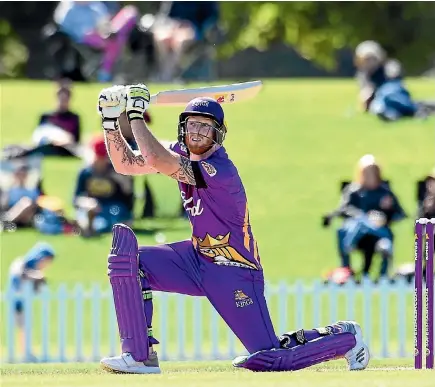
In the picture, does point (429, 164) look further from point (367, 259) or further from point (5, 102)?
point (5, 102)

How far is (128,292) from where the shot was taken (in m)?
8.10

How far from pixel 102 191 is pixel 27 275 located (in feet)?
7.66

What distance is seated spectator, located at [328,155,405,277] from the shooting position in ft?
46.3

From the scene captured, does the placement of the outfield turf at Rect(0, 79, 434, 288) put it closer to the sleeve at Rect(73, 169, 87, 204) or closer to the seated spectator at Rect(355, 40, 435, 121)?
the seated spectator at Rect(355, 40, 435, 121)

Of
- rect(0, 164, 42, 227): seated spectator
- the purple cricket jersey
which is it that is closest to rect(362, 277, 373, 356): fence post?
rect(0, 164, 42, 227): seated spectator

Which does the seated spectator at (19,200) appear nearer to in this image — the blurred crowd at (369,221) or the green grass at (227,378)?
the blurred crowd at (369,221)

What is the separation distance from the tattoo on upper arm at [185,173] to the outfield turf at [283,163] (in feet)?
23.3

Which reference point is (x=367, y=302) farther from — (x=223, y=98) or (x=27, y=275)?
(x=223, y=98)

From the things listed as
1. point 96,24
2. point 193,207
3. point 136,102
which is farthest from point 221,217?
point 96,24

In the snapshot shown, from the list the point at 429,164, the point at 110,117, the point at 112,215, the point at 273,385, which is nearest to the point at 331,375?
the point at 273,385

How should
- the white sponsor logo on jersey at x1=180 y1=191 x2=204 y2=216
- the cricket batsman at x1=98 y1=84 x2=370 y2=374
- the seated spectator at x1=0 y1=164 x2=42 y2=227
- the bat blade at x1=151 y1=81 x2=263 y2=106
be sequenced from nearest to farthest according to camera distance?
the cricket batsman at x1=98 y1=84 x2=370 y2=374
the white sponsor logo on jersey at x1=180 y1=191 x2=204 y2=216
the bat blade at x1=151 y1=81 x2=263 y2=106
the seated spectator at x1=0 y1=164 x2=42 y2=227

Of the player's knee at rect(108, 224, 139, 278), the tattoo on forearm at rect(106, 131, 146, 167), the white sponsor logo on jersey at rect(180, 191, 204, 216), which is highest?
the tattoo on forearm at rect(106, 131, 146, 167)

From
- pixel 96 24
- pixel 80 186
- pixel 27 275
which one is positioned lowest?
pixel 27 275

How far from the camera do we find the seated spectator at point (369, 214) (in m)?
14.1
